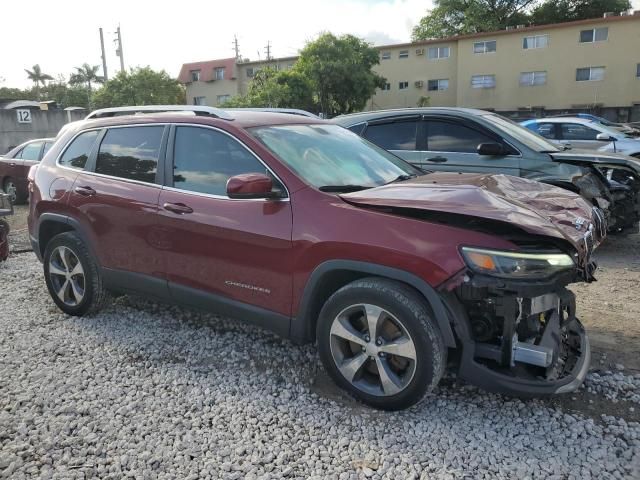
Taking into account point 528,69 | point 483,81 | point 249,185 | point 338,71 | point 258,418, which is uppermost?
point 338,71

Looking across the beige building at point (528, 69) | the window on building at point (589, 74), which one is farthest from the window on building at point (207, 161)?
the window on building at point (589, 74)

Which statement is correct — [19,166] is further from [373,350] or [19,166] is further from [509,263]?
[509,263]

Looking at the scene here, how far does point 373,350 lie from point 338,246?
25.0 inches

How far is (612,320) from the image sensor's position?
14.2 ft

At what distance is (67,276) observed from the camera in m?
4.61

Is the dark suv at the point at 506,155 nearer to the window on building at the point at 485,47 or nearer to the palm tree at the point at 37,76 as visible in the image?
the window on building at the point at 485,47

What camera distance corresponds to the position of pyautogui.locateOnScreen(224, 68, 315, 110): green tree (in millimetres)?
35594

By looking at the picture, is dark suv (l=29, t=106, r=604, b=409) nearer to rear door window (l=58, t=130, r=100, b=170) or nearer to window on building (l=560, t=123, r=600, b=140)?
rear door window (l=58, t=130, r=100, b=170)

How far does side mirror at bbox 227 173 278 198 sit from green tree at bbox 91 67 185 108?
45978mm

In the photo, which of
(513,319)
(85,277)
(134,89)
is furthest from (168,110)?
(134,89)

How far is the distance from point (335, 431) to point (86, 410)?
1.53 m

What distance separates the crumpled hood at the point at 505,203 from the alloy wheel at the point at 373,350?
2.16 feet

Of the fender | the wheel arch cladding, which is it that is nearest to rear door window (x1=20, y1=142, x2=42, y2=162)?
the fender

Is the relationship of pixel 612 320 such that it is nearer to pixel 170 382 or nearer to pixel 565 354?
→ pixel 565 354
